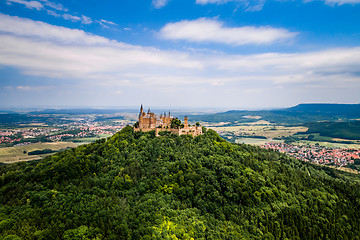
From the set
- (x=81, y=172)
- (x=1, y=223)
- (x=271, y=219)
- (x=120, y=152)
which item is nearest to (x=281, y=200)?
(x=271, y=219)

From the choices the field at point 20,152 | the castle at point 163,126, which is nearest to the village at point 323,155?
the castle at point 163,126

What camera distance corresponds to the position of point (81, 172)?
2272 inches

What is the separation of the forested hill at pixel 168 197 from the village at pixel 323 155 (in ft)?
218

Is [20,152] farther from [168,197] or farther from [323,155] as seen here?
[323,155]

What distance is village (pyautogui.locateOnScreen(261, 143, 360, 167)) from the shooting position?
4934 inches

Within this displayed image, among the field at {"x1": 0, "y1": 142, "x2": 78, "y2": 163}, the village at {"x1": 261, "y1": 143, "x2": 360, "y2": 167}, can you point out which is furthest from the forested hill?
the village at {"x1": 261, "y1": 143, "x2": 360, "y2": 167}

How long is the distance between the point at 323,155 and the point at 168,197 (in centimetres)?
13631

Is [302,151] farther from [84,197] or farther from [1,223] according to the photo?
[1,223]

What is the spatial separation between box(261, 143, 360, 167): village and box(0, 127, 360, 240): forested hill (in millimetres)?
66375

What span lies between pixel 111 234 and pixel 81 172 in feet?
87.9

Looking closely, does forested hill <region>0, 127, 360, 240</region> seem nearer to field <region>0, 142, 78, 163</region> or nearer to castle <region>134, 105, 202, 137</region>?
castle <region>134, 105, 202, 137</region>

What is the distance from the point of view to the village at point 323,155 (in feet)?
411

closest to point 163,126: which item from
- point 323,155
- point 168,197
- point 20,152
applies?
point 168,197

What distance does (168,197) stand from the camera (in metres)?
50.1
